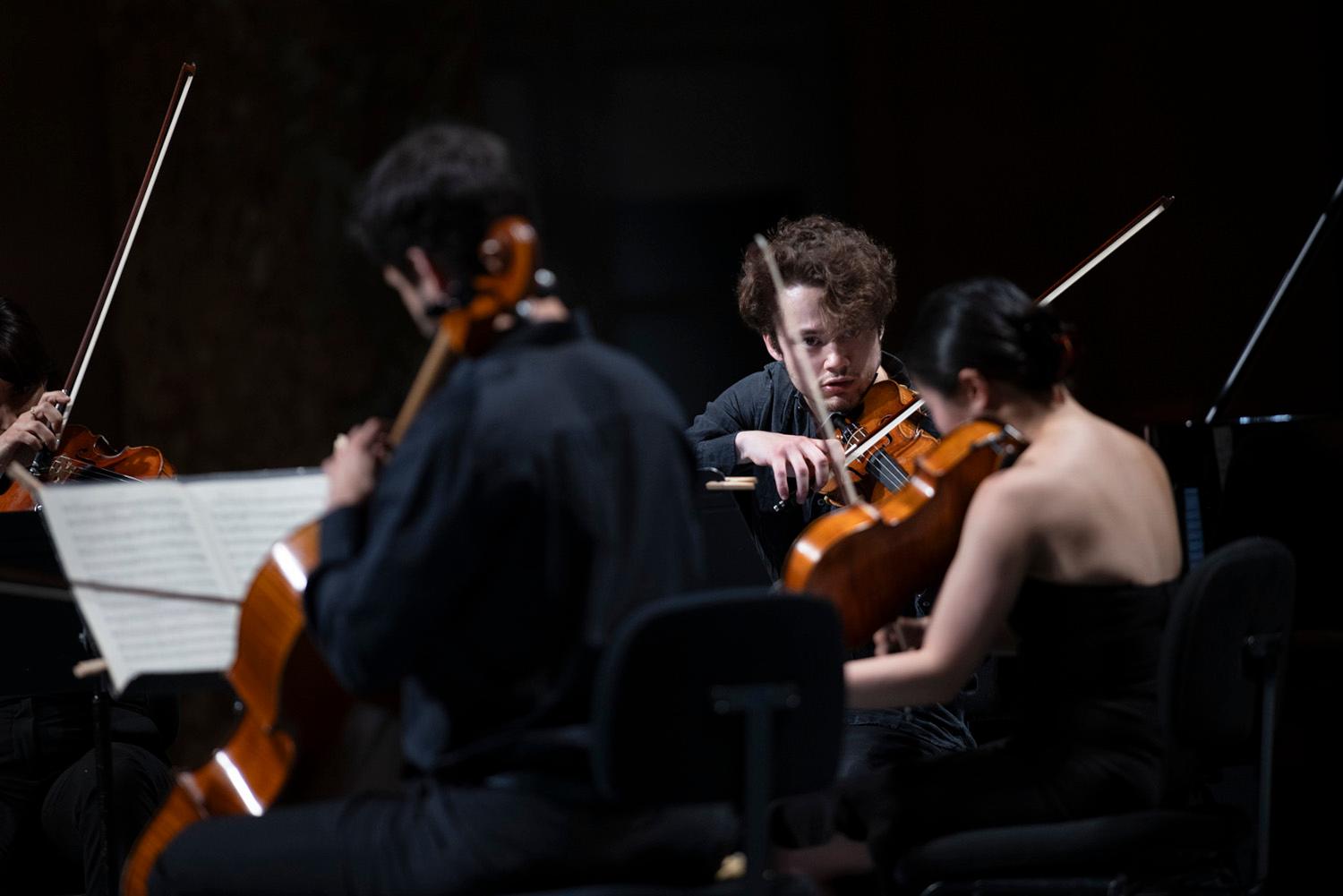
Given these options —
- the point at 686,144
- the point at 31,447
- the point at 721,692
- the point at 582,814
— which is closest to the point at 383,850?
the point at 582,814

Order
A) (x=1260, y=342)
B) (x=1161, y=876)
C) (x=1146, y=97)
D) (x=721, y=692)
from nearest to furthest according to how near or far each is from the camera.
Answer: (x=721, y=692) → (x=1161, y=876) → (x=1260, y=342) → (x=1146, y=97)

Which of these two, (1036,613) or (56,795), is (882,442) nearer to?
(1036,613)

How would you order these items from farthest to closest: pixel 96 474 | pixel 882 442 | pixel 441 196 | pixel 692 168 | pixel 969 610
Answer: pixel 692 168
pixel 96 474
pixel 882 442
pixel 969 610
pixel 441 196

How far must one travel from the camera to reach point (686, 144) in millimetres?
4156

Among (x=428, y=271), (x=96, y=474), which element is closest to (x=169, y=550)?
(x=428, y=271)

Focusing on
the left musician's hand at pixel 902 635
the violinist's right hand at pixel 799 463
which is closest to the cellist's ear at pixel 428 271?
the left musician's hand at pixel 902 635

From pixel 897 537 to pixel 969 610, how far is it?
12cm

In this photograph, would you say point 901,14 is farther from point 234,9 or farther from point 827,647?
point 827,647

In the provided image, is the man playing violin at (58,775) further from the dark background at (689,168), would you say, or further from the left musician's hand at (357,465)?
the dark background at (689,168)

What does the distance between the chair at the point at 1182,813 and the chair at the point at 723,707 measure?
0.33 meters

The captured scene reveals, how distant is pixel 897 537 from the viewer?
5.58ft

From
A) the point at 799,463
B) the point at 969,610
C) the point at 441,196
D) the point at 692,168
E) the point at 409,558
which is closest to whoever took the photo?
the point at 409,558

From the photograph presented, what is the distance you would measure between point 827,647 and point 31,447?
1650 millimetres

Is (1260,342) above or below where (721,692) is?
above
